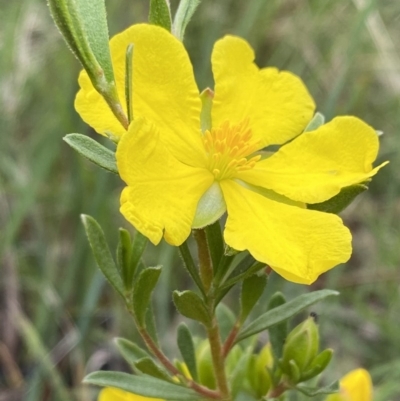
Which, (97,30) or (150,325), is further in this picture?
(150,325)

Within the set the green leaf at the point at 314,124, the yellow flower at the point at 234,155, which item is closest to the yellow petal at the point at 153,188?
the yellow flower at the point at 234,155

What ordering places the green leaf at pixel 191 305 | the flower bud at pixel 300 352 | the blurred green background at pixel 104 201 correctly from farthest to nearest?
1. the blurred green background at pixel 104 201
2. the flower bud at pixel 300 352
3. the green leaf at pixel 191 305

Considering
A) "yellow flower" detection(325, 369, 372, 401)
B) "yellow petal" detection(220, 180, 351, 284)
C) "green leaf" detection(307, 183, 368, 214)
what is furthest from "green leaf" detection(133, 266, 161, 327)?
"yellow flower" detection(325, 369, 372, 401)

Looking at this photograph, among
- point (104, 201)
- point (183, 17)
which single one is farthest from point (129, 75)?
point (104, 201)

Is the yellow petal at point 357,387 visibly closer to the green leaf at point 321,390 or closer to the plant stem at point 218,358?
the green leaf at point 321,390

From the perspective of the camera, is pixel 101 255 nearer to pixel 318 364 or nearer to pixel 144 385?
pixel 144 385

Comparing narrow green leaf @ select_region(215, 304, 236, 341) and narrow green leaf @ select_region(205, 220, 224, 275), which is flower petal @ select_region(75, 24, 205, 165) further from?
narrow green leaf @ select_region(215, 304, 236, 341)
